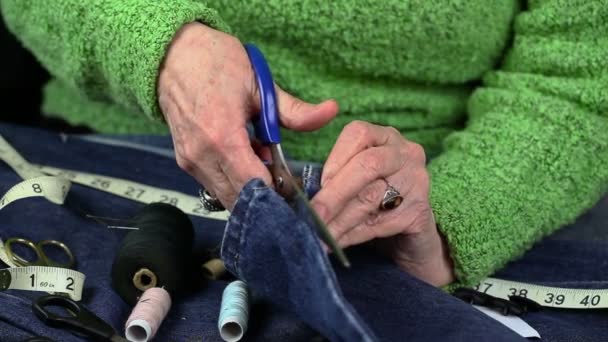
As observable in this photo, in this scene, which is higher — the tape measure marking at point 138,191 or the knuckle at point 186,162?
the knuckle at point 186,162

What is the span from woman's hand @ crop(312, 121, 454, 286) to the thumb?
1.3 inches

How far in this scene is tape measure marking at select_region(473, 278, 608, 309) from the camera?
91cm

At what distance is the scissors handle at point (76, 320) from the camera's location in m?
0.73

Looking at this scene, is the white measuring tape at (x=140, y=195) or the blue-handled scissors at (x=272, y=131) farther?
the white measuring tape at (x=140, y=195)

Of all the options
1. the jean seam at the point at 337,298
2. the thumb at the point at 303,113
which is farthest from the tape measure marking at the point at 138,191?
the jean seam at the point at 337,298

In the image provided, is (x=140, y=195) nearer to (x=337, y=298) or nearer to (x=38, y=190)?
(x=38, y=190)

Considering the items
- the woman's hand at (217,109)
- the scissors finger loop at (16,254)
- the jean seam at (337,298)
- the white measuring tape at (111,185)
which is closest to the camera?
the jean seam at (337,298)

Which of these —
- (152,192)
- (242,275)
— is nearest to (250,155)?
(242,275)

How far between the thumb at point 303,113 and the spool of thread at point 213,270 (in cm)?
21

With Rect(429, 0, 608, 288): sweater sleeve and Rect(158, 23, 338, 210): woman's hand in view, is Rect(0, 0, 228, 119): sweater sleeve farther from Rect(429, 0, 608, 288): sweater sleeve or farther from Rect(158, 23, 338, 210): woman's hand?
Rect(429, 0, 608, 288): sweater sleeve

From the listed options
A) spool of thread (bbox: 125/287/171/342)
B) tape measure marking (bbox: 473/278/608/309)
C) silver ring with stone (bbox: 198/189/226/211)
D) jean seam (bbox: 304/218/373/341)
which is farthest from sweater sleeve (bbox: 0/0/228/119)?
tape measure marking (bbox: 473/278/608/309)

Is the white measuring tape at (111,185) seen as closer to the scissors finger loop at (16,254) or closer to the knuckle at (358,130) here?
the scissors finger loop at (16,254)

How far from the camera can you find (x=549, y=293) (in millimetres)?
931

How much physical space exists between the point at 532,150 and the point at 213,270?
0.45m
